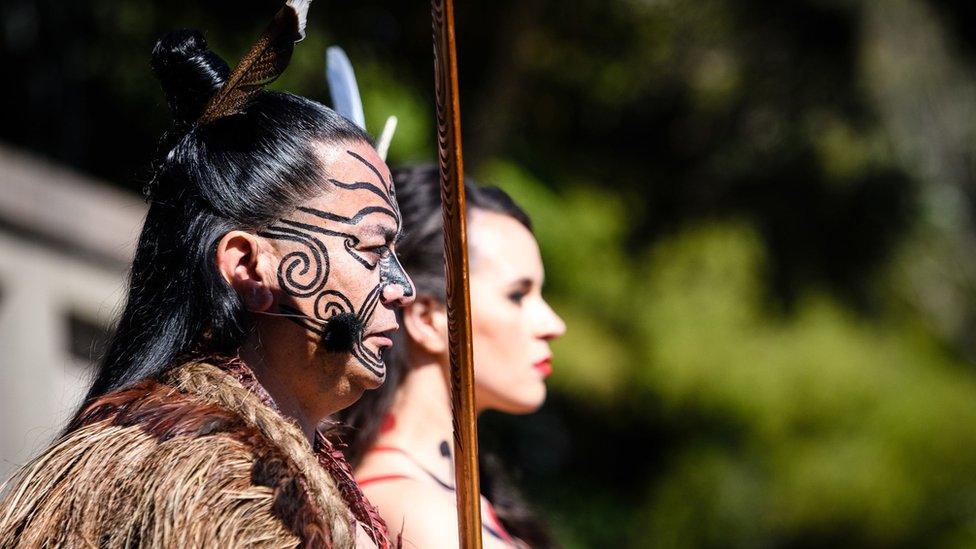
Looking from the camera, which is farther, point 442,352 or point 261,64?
point 442,352

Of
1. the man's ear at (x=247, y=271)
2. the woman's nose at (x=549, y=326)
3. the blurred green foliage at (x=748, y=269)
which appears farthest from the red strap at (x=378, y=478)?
the blurred green foliage at (x=748, y=269)

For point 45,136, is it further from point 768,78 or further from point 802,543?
point 802,543

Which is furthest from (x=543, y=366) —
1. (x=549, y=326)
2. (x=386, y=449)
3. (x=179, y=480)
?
(x=179, y=480)

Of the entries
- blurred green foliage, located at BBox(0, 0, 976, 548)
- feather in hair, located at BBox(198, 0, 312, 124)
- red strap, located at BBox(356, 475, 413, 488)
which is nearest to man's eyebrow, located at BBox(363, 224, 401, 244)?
feather in hair, located at BBox(198, 0, 312, 124)

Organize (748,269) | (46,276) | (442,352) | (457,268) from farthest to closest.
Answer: (748,269), (46,276), (442,352), (457,268)

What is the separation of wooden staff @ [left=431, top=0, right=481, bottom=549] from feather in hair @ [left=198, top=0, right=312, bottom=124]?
0.69 ft

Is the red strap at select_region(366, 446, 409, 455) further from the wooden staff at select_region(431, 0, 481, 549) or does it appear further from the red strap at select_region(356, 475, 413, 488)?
the wooden staff at select_region(431, 0, 481, 549)

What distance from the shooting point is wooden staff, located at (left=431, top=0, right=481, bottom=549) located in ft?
5.40

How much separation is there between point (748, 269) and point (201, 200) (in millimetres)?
5029

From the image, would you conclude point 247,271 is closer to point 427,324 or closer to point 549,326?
point 427,324

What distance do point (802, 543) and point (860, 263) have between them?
1465 millimetres

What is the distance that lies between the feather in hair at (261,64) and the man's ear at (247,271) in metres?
0.19

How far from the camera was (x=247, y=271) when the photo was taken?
169 cm

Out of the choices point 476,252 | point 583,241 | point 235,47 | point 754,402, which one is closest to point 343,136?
point 476,252
